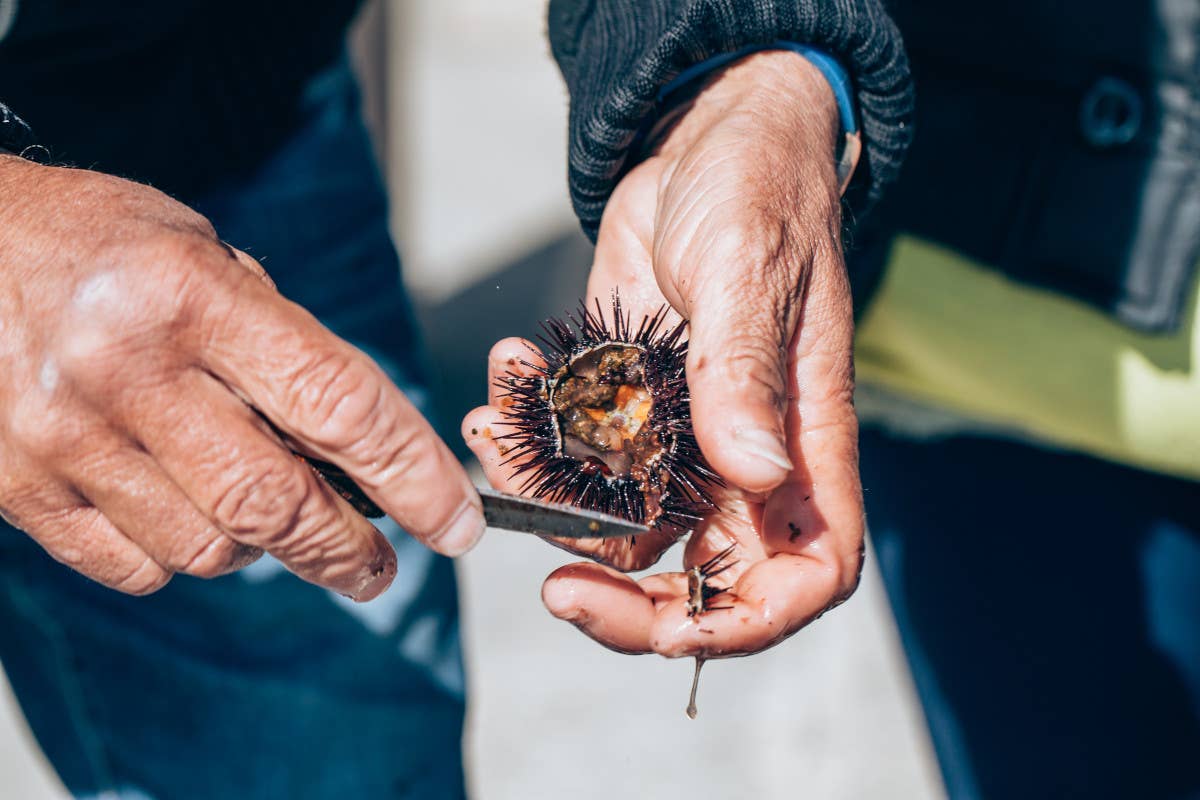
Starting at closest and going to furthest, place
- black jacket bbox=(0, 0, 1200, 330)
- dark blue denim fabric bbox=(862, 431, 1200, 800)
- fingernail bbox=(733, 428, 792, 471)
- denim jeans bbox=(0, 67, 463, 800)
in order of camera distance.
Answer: fingernail bbox=(733, 428, 792, 471)
black jacket bbox=(0, 0, 1200, 330)
denim jeans bbox=(0, 67, 463, 800)
dark blue denim fabric bbox=(862, 431, 1200, 800)

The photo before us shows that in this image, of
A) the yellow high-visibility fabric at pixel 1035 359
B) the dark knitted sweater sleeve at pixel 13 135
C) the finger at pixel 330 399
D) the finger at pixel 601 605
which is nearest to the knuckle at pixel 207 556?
the finger at pixel 330 399

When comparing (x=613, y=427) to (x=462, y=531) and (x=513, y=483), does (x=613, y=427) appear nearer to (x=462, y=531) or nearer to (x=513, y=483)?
(x=513, y=483)

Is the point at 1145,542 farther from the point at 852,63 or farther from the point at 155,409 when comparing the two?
the point at 155,409

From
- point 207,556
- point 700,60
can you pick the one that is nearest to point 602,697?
point 207,556

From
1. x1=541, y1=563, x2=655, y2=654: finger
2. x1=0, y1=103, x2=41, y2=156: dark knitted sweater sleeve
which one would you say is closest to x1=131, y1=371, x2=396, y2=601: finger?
x1=541, y1=563, x2=655, y2=654: finger

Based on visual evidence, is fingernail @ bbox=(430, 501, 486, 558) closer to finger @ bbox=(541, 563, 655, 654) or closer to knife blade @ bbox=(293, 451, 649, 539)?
knife blade @ bbox=(293, 451, 649, 539)
